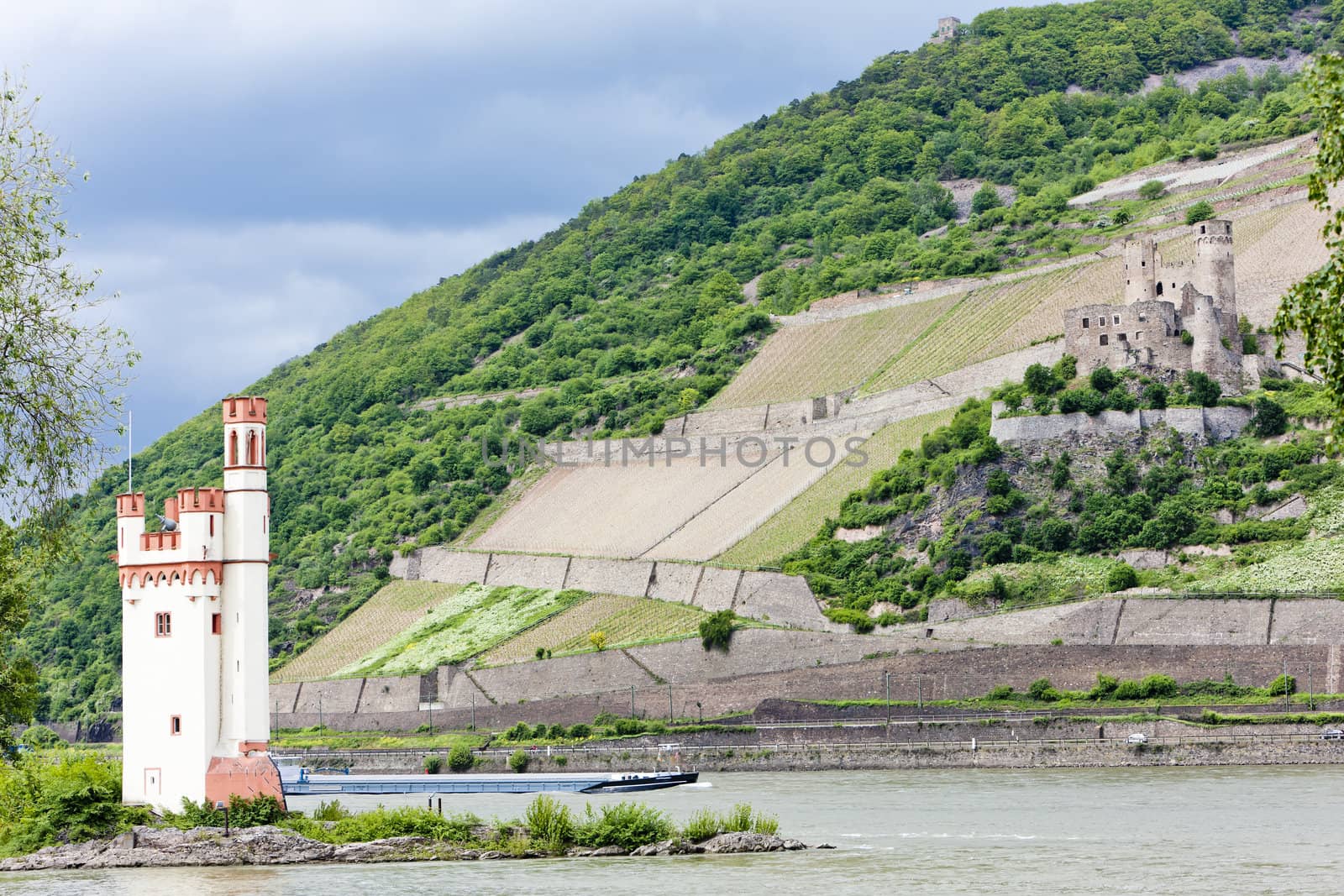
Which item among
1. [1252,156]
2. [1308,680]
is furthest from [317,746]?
[1252,156]

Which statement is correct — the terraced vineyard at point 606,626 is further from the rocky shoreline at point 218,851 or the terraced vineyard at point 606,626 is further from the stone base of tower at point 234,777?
the stone base of tower at point 234,777

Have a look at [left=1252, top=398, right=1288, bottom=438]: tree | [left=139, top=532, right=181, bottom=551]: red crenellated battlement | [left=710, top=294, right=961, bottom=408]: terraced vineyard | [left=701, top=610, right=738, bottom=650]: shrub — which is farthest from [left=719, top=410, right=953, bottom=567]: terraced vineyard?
[left=139, top=532, right=181, bottom=551]: red crenellated battlement

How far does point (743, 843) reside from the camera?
1649 inches

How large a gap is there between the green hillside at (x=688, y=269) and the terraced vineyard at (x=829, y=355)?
309 cm

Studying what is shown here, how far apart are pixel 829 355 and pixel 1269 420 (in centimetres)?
3402

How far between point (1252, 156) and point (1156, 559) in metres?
49.8

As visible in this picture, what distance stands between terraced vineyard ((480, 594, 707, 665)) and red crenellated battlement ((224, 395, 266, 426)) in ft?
141

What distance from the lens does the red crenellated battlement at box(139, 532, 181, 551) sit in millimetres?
40844

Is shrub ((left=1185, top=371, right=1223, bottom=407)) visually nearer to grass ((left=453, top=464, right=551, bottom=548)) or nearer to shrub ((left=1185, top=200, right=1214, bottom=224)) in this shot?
shrub ((left=1185, top=200, right=1214, bottom=224))

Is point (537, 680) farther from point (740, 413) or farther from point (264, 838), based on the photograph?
point (264, 838)

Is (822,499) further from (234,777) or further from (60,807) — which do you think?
(60,807)

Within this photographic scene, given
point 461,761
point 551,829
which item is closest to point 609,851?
point 551,829

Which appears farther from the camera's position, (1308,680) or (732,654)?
(732,654)

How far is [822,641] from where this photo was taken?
76.7 metres
